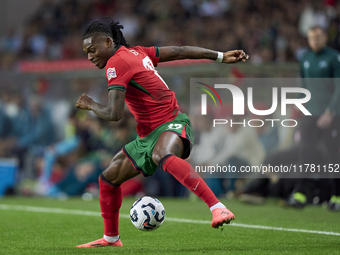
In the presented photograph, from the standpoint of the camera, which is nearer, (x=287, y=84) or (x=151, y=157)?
(x=151, y=157)

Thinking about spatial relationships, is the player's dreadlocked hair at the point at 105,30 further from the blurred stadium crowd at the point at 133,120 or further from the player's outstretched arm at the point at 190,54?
the blurred stadium crowd at the point at 133,120

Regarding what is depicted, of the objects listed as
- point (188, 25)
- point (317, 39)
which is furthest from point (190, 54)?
point (188, 25)

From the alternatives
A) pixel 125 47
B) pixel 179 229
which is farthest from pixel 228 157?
pixel 125 47

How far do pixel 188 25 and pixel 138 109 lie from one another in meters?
11.0

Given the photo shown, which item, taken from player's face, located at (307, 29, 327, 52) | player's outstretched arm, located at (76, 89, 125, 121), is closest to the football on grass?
player's outstretched arm, located at (76, 89, 125, 121)

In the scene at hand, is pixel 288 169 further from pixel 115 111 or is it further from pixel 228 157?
pixel 115 111

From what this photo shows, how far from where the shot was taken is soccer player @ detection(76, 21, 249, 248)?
493 centimetres

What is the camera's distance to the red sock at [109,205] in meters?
5.45

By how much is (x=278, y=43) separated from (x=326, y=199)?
496 cm

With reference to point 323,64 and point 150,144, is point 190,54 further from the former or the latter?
point 323,64

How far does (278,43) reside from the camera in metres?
13.3

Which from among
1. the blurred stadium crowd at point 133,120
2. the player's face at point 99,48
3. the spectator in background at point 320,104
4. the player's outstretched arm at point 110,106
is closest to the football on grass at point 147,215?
the player's outstretched arm at point 110,106

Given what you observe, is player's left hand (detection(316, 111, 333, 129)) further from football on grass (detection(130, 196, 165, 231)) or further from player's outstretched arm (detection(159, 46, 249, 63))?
football on grass (detection(130, 196, 165, 231))

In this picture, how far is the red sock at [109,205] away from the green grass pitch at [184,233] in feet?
0.72
